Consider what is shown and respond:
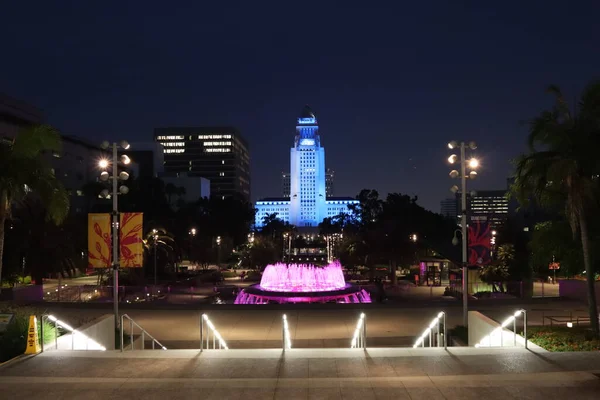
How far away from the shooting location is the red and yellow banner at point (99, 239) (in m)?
17.5

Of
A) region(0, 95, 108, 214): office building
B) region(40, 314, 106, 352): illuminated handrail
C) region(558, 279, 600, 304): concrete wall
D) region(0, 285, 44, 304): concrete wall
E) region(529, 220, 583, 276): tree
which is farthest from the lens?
region(0, 95, 108, 214): office building

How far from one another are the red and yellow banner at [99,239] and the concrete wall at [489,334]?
11468 millimetres

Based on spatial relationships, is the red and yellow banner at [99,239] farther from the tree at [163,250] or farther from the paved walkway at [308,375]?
the tree at [163,250]

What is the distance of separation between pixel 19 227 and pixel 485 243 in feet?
93.7

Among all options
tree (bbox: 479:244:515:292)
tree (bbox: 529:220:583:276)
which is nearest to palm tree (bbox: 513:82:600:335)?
tree (bbox: 529:220:583:276)

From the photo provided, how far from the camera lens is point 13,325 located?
13.9 meters

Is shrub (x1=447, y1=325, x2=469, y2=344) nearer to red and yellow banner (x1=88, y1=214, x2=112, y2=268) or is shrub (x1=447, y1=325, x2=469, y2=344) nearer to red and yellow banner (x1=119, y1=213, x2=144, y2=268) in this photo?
red and yellow banner (x1=119, y1=213, x2=144, y2=268)

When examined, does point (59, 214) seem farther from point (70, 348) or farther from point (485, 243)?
point (485, 243)

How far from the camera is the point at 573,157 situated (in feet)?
50.9

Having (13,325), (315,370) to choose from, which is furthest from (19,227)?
(315,370)

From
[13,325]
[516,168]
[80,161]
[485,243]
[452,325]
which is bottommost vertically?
[452,325]

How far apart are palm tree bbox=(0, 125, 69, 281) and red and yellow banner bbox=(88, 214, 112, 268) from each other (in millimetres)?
950

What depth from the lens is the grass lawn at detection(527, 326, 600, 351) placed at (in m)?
13.8

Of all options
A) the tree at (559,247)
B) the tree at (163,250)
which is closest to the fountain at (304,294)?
the tree at (163,250)
